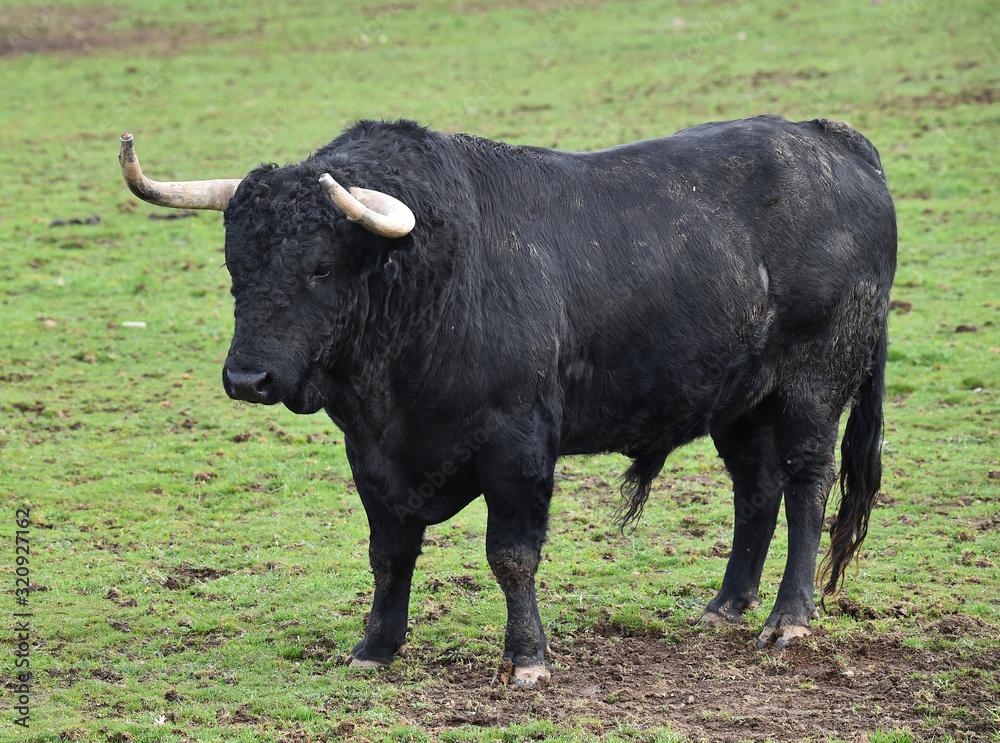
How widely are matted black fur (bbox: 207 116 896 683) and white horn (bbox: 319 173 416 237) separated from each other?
162 millimetres

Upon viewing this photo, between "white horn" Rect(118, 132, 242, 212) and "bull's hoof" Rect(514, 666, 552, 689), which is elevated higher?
"white horn" Rect(118, 132, 242, 212)

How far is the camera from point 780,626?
21.8ft

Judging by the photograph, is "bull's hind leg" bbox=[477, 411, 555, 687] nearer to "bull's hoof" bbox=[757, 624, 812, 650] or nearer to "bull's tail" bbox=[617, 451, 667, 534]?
"bull's tail" bbox=[617, 451, 667, 534]

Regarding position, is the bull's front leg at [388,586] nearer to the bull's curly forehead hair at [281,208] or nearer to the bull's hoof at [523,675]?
the bull's hoof at [523,675]

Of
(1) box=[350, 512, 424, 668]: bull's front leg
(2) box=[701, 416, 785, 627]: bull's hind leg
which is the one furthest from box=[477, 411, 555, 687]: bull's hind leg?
(2) box=[701, 416, 785, 627]: bull's hind leg

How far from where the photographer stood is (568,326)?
20.2 ft

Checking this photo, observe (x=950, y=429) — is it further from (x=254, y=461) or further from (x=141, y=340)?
(x=141, y=340)

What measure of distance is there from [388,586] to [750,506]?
2.29 m

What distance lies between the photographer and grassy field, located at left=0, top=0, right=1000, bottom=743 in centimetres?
583

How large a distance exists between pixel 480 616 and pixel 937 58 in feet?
66.3

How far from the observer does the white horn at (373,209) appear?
5.27 meters

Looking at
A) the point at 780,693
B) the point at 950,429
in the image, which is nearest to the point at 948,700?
the point at 780,693

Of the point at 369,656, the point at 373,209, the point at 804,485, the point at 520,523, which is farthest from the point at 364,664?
the point at 804,485

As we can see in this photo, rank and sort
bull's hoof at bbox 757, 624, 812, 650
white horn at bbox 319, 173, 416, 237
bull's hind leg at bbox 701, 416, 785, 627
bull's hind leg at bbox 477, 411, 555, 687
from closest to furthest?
white horn at bbox 319, 173, 416, 237, bull's hind leg at bbox 477, 411, 555, 687, bull's hoof at bbox 757, 624, 812, 650, bull's hind leg at bbox 701, 416, 785, 627
